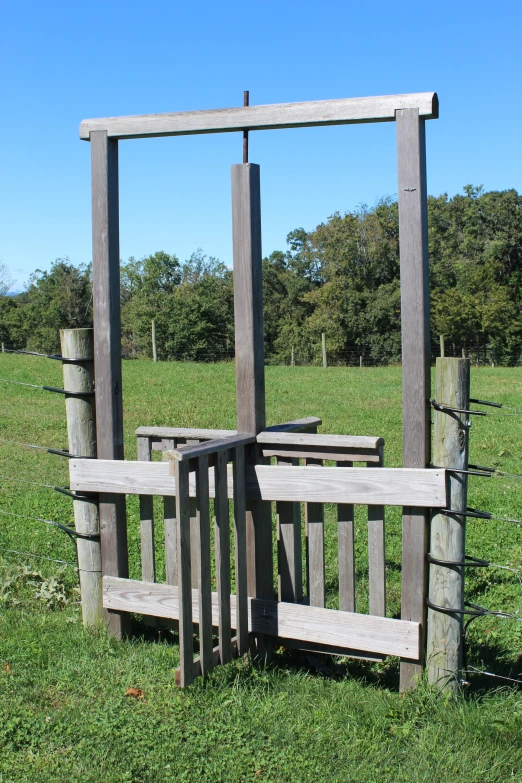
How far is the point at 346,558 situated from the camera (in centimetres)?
390

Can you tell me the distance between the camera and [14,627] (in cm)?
434

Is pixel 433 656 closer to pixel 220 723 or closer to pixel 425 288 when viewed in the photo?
pixel 220 723

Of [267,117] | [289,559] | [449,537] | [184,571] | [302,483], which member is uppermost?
[267,117]

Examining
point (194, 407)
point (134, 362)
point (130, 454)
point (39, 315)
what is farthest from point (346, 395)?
point (39, 315)

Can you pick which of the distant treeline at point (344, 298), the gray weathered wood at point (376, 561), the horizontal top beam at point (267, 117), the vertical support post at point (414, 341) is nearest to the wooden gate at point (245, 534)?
the gray weathered wood at point (376, 561)

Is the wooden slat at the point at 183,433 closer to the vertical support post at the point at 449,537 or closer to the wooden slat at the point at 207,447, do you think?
the wooden slat at the point at 207,447

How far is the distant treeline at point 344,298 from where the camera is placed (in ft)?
124

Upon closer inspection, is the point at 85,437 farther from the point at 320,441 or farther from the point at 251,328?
the point at 320,441

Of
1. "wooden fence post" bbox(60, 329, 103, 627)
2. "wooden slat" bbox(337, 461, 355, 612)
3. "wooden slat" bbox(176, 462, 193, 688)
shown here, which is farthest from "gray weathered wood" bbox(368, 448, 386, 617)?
"wooden fence post" bbox(60, 329, 103, 627)

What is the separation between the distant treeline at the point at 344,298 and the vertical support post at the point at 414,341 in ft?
107

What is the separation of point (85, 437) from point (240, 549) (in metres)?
1.22

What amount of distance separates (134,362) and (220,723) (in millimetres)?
22195

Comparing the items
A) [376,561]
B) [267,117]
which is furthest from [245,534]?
[267,117]

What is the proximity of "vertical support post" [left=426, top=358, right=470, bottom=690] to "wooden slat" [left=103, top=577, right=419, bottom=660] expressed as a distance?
128 mm
